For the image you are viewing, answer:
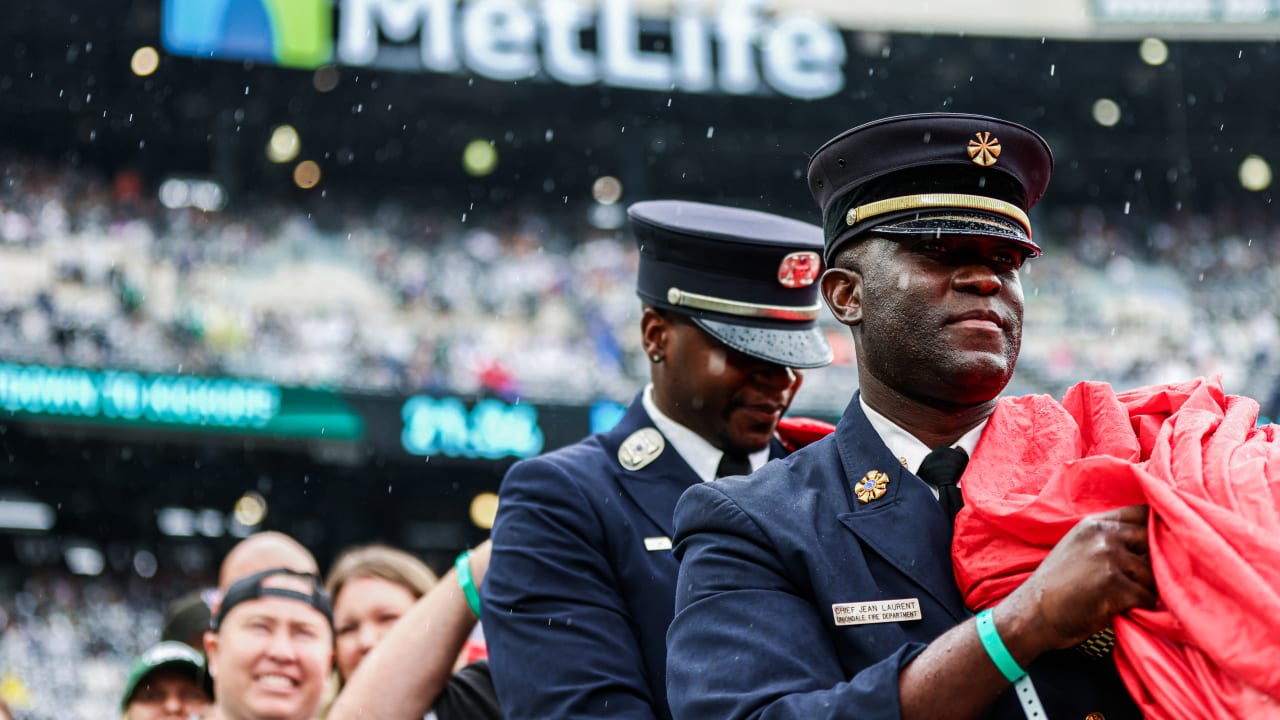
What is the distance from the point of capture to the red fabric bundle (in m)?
→ 1.37

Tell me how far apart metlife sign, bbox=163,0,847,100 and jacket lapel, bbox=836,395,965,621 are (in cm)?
2099

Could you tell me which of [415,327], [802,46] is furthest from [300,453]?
[802,46]

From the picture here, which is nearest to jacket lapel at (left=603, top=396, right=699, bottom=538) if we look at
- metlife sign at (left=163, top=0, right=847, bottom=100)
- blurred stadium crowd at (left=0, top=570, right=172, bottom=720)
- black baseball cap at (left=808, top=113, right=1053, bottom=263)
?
black baseball cap at (left=808, top=113, right=1053, bottom=263)

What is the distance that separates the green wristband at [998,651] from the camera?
4.91ft

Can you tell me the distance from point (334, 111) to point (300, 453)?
6.84 meters

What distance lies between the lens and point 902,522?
1805mm

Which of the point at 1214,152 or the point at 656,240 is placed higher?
the point at 656,240

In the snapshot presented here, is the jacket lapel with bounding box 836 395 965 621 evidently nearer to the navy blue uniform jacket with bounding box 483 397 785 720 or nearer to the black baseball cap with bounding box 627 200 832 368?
the navy blue uniform jacket with bounding box 483 397 785 720

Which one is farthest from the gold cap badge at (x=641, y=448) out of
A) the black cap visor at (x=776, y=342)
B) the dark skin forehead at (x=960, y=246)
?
the dark skin forehead at (x=960, y=246)

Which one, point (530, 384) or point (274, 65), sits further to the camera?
point (274, 65)

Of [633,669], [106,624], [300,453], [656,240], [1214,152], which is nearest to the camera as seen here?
[633,669]

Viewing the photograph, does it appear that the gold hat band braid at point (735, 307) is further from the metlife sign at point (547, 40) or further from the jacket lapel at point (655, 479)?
the metlife sign at point (547, 40)

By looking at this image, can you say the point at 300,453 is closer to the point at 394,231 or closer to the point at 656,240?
the point at 394,231

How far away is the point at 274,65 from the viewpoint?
74.9ft
